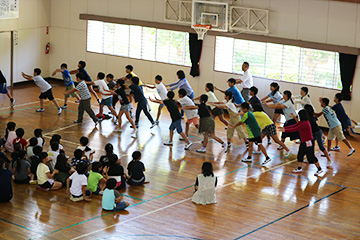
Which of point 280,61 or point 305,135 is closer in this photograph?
point 305,135

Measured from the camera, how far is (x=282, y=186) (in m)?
13.2

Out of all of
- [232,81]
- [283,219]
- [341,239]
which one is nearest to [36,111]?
[232,81]

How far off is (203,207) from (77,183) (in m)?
2.45

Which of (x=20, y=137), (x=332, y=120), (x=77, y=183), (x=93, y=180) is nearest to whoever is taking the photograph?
(x=77, y=183)

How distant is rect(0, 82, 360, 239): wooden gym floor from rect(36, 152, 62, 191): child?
136mm

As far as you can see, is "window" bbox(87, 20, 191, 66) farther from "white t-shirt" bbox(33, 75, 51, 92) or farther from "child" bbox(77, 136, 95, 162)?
"child" bbox(77, 136, 95, 162)

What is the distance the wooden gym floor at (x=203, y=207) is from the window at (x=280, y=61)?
314cm

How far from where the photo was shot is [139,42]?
22172 mm

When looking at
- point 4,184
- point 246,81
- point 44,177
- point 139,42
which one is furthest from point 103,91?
point 4,184

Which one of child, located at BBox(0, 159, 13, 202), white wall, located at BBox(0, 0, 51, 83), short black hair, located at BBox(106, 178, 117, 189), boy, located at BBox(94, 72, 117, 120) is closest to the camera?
short black hair, located at BBox(106, 178, 117, 189)

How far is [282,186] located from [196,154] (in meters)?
2.84

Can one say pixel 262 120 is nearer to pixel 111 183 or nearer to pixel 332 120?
pixel 332 120

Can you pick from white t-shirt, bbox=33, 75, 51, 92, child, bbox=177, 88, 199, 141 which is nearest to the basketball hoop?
child, bbox=177, 88, 199, 141

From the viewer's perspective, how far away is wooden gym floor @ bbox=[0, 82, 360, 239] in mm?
10562
